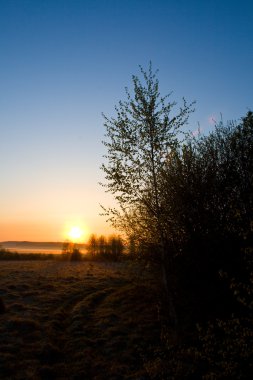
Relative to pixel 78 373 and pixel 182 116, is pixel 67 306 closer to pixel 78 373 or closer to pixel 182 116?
pixel 78 373

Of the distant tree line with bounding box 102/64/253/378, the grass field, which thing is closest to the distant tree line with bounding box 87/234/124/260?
the grass field

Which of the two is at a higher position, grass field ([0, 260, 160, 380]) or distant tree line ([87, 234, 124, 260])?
distant tree line ([87, 234, 124, 260])

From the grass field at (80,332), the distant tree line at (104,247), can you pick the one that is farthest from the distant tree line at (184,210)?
the distant tree line at (104,247)

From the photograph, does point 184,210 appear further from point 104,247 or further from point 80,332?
point 104,247

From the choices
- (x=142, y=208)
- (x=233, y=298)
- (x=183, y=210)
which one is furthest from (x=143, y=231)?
(x=233, y=298)

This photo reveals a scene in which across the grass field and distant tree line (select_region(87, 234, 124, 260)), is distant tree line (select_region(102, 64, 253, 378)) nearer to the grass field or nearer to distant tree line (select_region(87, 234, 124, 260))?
the grass field

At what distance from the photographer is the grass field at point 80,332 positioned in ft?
46.1

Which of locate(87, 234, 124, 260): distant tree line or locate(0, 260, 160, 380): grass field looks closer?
locate(0, 260, 160, 380): grass field

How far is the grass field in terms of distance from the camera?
1405 centimetres

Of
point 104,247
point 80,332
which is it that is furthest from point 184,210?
point 104,247

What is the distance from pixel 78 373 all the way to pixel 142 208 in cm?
844

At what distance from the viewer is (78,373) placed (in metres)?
13.7

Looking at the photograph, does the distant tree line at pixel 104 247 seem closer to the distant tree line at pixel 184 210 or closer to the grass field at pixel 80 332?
the grass field at pixel 80 332

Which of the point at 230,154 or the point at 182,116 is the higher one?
the point at 182,116
